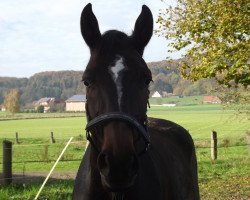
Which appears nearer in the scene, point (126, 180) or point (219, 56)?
point (126, 180)

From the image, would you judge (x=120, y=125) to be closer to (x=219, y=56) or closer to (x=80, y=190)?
(x=80, y=190)

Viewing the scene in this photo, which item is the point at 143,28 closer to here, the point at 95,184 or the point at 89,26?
the point at 89,26

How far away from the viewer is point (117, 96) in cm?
229

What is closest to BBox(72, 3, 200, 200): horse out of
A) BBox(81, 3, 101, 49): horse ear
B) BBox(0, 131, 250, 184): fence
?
BBox(81, 3, 101, 49): horse ear

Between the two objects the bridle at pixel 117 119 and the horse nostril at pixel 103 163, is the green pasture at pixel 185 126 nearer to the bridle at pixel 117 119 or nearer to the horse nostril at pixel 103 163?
the bridle at pixel 117 119

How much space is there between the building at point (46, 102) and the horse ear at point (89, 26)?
86.8 metres

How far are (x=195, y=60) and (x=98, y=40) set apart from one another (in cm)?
1096

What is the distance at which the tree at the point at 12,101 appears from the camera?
79581mm

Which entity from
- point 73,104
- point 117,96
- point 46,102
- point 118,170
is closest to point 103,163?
point 118,170

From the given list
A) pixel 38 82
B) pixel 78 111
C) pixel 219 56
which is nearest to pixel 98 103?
pixel 219 56

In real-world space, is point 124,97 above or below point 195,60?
below

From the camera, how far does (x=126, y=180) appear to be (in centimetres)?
207

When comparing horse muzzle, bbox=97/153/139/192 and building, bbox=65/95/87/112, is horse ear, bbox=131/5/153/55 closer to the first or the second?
horse muzzle, bbox=97/153/139/192

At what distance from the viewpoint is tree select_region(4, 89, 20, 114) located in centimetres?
7958
